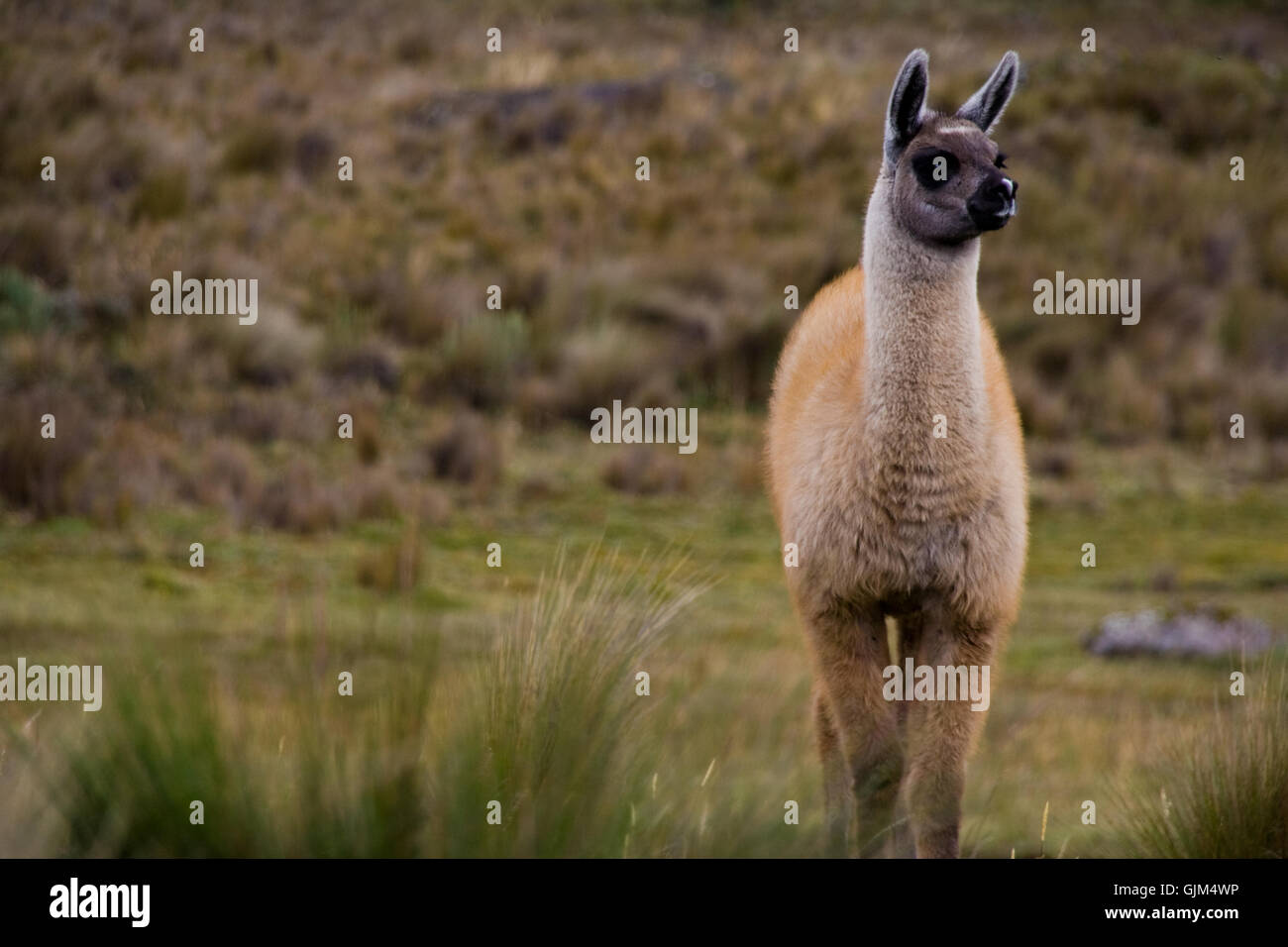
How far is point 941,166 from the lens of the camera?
13.6 ft

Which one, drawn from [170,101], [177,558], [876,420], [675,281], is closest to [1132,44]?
[675,281]

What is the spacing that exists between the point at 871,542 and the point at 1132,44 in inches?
961

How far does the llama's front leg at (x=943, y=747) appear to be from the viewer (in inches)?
156

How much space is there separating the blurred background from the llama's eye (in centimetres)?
115

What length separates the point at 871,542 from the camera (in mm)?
4039

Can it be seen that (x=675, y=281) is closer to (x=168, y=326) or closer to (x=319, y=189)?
(x=319, y=189)

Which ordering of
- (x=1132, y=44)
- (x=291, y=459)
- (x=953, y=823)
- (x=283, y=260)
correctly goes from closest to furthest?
(x=953, y=823), (x=291, y=459), (x=283, y=260), (x=1132, y=44)

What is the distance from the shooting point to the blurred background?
10.7 ft
